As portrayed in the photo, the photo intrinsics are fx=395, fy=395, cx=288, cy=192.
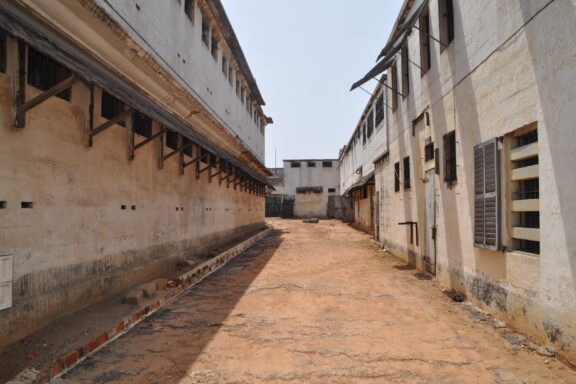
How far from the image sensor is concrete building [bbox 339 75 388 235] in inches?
701

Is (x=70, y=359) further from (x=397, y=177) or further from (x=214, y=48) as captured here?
(x=214, y=48)

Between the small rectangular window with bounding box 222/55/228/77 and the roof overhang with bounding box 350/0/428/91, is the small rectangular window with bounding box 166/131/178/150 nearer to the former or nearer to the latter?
the roof overhang with bounding box 350/0/428/91

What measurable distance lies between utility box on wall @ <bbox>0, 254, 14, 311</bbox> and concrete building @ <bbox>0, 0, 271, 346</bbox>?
1cm

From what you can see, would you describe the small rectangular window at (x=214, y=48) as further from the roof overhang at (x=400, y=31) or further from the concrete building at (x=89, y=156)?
the roof overhang at (x=400, y=31)

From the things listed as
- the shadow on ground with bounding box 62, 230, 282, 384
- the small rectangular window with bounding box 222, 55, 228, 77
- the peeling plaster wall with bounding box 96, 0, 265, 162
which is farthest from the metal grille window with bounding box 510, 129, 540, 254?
the small rectangular window with bounding box 222, 55, 228, 77

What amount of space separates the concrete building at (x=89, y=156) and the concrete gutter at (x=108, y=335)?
2.14 feet

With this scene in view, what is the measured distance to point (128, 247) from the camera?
720 centimetres

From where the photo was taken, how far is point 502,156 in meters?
5.80

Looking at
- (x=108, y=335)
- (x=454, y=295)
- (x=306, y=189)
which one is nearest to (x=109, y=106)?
(x=108, y=335)

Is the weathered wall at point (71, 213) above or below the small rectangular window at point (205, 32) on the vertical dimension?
below

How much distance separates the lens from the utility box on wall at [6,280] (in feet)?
13.6

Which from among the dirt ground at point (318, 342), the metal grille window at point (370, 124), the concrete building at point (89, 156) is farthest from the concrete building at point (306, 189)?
the dirt ground at point (318, 342)

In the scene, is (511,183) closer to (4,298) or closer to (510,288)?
(510,288)

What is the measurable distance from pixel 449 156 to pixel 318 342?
5.06 meters
